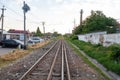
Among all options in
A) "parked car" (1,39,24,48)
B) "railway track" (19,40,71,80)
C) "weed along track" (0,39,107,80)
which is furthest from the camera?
"parked car" (1,39,24,48)

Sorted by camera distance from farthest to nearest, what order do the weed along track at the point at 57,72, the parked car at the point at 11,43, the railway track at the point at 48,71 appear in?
1. the parked car at the point at 11,43
2. the weed along track at the point at 57,72
3. the railway track at the point at 48,71

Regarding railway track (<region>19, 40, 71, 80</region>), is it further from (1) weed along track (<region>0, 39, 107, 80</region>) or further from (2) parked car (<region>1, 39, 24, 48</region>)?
(2) parked car (<region>1, 39, 24, 48</region>)

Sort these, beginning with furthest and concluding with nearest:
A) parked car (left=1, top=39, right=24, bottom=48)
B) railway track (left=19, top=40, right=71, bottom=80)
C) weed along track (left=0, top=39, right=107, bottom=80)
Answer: parked car (left=1, top=39, right=24, bottom=48) → weed along track (left=0, top=39, right=107, bottom=80) → railway track (left=19, top=40, right=71, bottom=80)

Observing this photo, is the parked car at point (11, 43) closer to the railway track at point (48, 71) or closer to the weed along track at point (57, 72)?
the railway track at point (48, 71)

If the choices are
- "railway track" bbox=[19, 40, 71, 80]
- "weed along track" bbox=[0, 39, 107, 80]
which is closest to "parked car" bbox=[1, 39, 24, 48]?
"railway track" bbox=[19, 40, 71, 80]

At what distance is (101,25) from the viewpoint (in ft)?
229

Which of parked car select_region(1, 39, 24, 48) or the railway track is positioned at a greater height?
parked car select_region(1, 39, 24, 48)

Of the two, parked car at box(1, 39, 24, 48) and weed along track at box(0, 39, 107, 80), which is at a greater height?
parked car at box(1, 39, 24, 48)

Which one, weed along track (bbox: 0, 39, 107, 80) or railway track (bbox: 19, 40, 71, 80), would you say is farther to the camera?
weed along track (bbox: 0, 39, 107, 80)

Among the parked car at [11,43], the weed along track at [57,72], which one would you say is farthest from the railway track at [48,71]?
the parked car at [11,43]

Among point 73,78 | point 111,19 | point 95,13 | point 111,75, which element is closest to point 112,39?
point 111,75

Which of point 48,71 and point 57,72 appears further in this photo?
point 48,71

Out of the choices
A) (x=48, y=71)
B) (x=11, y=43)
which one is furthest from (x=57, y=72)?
(x=11, y=43)

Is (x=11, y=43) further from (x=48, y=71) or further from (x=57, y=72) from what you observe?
(x=57, y=72)
